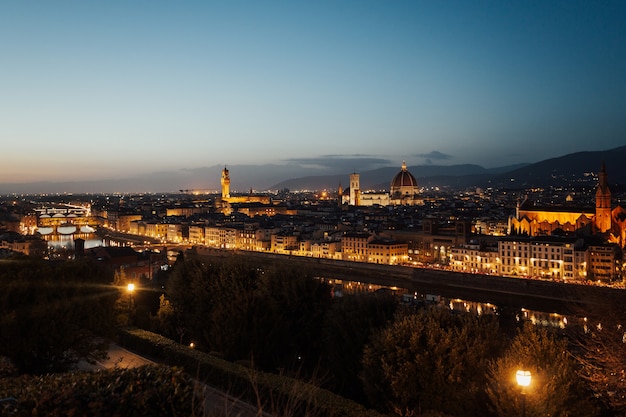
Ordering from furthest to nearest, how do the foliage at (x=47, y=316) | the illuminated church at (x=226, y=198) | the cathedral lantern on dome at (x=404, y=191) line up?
1. the cathedral lantern on dome at (x=404, y=191)
2. the illuminated church at (x=226, y=198)
3. the foliage at (x=47, y=316)

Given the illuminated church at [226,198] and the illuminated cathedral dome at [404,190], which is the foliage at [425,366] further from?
the illuminated cathedral dome at [404,190]

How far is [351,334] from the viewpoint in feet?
31.5

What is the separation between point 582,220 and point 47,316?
113 feet

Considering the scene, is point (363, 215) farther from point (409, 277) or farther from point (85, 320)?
point (85, 320)

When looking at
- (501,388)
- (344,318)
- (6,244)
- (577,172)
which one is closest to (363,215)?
(6,244)

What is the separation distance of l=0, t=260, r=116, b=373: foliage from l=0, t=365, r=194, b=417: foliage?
2871 mm

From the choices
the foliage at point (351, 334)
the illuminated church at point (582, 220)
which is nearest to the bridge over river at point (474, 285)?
the illuminated church at point (582, 220)

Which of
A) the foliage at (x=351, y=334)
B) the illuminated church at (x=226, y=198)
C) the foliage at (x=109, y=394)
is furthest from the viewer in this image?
the illuminated church at (x=226, y=198)

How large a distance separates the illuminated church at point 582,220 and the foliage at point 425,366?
87.7 feet

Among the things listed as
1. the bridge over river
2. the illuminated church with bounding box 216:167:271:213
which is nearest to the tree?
the bridge over river

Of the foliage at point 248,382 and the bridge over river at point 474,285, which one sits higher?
the foliage at point 248,382

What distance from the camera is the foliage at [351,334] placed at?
9086 mm

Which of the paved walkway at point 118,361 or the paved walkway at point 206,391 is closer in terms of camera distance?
the paved walkway at point 206,391

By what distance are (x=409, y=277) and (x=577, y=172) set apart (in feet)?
389
